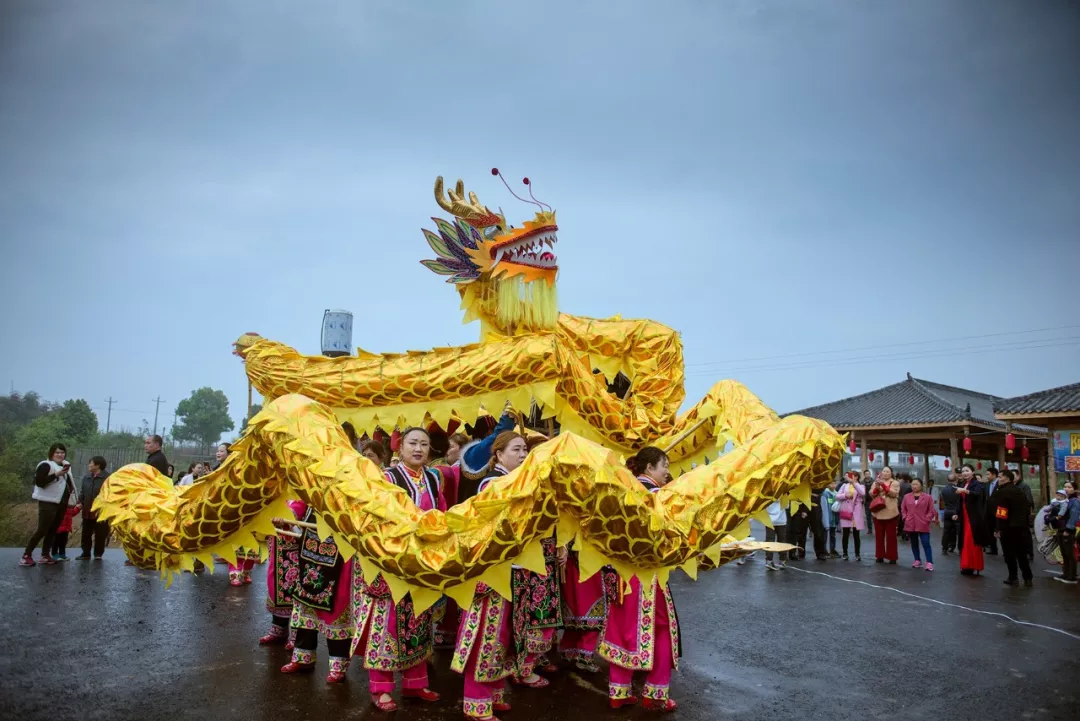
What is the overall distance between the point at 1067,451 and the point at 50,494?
17142 millimetres

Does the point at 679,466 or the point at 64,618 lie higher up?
the point at 679,466

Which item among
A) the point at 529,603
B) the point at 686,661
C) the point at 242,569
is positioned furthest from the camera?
the point at 242,569

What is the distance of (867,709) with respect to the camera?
13.2 feet

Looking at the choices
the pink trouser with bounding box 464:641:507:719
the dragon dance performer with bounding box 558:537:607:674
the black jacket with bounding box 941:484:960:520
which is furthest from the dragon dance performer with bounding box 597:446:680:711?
the black jacket with bounding box 941:484:960:520

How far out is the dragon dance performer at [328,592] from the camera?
14.0ft

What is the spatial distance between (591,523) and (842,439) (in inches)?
58.1

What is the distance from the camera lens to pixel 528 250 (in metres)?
4.86

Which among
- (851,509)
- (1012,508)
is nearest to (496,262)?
(1012,508)

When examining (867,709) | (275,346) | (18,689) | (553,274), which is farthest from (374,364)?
(867,709)

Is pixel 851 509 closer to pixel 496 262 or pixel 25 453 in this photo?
pixel 496 262

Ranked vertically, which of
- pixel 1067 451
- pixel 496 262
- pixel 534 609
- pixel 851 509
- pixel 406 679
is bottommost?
pixel 406 679

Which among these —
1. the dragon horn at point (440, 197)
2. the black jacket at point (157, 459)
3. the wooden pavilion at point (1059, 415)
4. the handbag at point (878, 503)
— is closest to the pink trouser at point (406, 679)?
the dragon horn at point (440, 197)

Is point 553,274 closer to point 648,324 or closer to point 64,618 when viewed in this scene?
point 648,324

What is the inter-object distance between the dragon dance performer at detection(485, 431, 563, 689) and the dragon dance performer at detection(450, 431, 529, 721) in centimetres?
12
